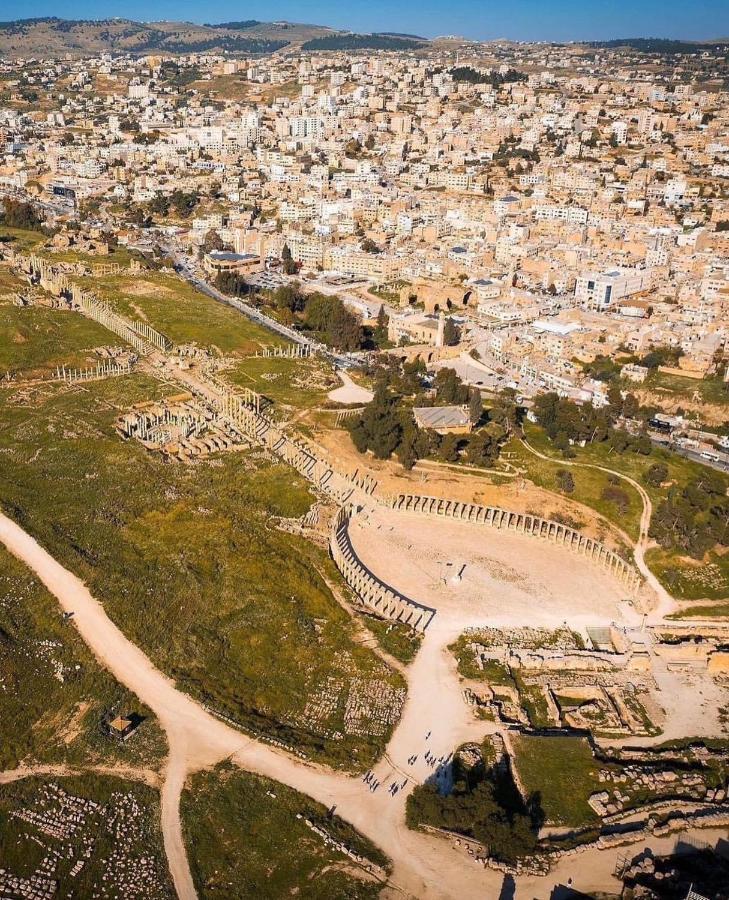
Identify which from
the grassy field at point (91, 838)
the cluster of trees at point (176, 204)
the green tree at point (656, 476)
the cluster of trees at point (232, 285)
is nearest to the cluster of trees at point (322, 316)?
the cluster of trees at point (232, 285)

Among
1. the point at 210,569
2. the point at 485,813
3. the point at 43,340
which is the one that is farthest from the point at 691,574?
the point at 43,340

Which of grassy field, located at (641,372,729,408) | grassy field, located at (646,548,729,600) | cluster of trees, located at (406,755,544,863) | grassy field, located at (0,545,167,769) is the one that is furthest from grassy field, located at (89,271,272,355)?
cluster of trees, located at (406,755,544,863)

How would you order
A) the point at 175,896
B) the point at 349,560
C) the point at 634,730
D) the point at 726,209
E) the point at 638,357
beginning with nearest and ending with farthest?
the point at 175,896 → the point at 634,730 → the point at 349,560 → the point at 638,357 → the point at 726,209

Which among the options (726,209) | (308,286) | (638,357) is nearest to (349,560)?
(638,357)

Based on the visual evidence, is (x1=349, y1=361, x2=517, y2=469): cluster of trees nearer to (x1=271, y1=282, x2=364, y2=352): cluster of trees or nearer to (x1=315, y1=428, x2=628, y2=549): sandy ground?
(x1=315, y1=428, x2=628, y2=549): sandy ground

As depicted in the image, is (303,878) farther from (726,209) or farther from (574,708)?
(726,209)

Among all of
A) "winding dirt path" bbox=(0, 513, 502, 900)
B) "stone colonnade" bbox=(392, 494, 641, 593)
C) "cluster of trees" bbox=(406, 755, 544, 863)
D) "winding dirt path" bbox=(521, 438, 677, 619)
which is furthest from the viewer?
"stone colonnade" bbox=(392, 494, 641, 593)
